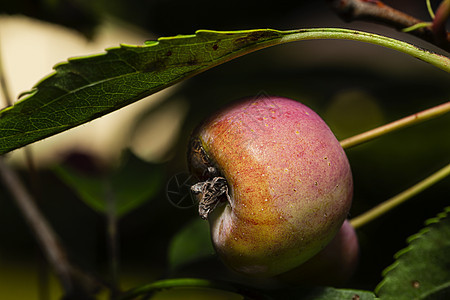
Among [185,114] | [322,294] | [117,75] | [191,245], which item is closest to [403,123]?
[322,294]

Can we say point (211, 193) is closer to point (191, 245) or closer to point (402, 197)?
point (402, 197)

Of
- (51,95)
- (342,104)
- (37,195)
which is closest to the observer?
(51,95)

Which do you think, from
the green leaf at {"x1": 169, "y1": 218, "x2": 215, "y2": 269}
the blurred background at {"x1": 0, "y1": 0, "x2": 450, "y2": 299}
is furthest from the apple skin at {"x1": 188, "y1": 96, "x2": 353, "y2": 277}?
the blurred background at {"x1": 0, "y1": 0, "x2": 450, "y2": 299}

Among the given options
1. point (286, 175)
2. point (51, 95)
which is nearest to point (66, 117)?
point (51, 95)

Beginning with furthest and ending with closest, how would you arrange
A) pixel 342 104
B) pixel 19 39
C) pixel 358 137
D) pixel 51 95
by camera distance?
pixel 19 39, pixel 342 104, pixel 358 137, pixel 51 95

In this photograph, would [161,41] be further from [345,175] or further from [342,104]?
[342,104]

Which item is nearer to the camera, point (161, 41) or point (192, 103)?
point (161, 41)

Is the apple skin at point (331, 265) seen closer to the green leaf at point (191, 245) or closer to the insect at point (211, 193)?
the insect at point (211, 193)
